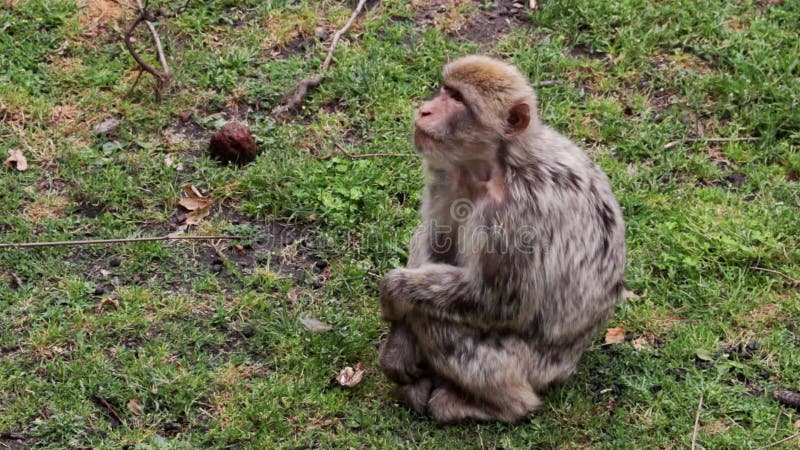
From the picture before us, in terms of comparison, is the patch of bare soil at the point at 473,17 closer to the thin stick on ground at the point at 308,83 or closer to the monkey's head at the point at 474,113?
the thin stick on ground at the point at 308,83

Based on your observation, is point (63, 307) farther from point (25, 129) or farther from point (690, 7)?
point (690, 7)

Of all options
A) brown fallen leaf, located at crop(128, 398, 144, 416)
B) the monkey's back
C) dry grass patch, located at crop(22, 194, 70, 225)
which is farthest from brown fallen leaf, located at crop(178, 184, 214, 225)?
the monkey's back

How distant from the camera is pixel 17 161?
22.0 ft

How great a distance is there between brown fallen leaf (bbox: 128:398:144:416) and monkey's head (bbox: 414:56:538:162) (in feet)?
6.34

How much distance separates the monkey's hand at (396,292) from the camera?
511 centimetres

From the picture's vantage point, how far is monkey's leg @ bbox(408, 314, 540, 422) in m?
5.12

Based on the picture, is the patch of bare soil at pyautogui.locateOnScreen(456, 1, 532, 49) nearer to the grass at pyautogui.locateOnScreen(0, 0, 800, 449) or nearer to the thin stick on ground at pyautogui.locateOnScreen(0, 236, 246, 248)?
the grass at pyautogui.locateOnScreen(0, 0, 800, 449)

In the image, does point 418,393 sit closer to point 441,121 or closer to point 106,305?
point 441,121

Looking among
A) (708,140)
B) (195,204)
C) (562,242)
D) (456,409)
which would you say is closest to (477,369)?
(456,409)

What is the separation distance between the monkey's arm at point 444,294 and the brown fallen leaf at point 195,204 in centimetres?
182

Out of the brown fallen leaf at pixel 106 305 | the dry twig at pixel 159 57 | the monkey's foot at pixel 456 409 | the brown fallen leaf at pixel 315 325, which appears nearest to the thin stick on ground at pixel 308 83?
the dry twig at pixel 159 57

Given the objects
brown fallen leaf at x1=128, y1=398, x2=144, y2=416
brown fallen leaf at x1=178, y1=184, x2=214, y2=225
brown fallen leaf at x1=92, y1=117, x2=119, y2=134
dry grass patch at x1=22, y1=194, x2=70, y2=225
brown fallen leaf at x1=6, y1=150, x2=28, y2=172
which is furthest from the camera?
brown fallen leaf at x1=92, y1=117, x2=119, y2=134

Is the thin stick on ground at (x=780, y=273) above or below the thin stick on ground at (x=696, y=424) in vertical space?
above

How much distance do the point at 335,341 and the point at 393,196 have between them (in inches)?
53.5
